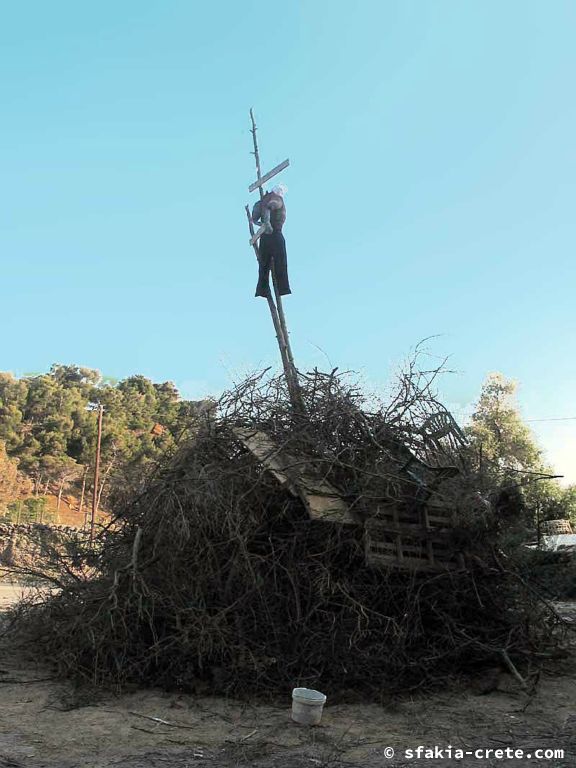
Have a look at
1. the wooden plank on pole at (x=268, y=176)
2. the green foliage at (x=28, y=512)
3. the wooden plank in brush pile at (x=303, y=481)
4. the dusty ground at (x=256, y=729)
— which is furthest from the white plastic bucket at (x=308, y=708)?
the green foliage at (x=28, y=512)

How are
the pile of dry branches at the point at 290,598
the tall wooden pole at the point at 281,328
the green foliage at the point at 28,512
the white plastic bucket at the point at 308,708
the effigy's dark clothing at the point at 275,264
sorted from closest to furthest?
the white plastic bucket at the point at 308,708, the pile of dry branches at the point at 290,598, the tall wooden pole at the point at 281,328, the effigy's dark clothing at the point at 275,264, the green foliage at the point at 28,512

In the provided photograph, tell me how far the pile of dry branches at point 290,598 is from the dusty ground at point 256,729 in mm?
265

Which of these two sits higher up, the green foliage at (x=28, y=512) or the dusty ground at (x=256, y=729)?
the green foliage at (x=28, y=512)

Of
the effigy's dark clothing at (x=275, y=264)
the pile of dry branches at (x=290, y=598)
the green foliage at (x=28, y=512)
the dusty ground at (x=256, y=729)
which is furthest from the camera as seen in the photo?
the green foliage at (x=28, y=512)

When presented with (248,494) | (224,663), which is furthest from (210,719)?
(248,494)

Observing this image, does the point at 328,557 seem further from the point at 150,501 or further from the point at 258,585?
the point at 150,501

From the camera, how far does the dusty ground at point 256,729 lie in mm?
3580

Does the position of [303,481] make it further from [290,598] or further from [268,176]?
[268,176]

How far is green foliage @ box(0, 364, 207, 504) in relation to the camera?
4938cm

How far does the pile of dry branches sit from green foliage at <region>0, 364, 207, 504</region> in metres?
36.1

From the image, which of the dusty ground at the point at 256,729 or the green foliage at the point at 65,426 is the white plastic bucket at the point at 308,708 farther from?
the green foliage at the point at 65,426

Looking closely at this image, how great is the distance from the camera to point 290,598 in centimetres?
517

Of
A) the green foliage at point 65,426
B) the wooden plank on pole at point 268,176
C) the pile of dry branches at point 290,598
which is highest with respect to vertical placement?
the green foliage at point 65,426

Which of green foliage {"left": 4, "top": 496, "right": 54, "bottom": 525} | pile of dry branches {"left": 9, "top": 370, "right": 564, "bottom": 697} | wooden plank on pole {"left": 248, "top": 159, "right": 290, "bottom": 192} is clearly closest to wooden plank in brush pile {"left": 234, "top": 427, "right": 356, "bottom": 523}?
pile of dry branches {"left": 9, "top": 370, "right": 564, "bottom": 697}
